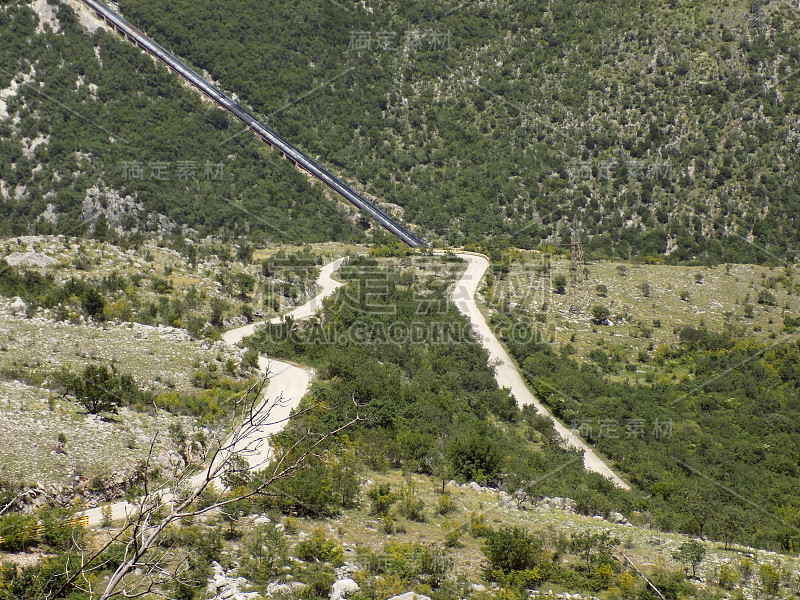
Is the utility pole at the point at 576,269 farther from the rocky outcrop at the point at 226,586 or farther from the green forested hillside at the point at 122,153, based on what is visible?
the rocky outcrop at the point at 226,586

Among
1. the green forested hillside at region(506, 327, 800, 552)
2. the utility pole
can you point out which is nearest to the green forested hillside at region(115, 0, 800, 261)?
the utility pole

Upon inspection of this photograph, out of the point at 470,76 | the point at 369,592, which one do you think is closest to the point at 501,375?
the point at 369,592

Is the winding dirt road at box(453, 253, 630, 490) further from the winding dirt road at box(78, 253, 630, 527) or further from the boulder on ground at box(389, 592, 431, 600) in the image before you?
the boulder on ground at box(389, 592, 431, 600)

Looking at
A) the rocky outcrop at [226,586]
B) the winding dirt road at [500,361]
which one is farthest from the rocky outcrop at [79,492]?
the winding dirt road at [500,361]

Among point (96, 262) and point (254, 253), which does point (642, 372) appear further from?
point (96, 262)

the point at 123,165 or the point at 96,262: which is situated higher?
the point at 123,165
